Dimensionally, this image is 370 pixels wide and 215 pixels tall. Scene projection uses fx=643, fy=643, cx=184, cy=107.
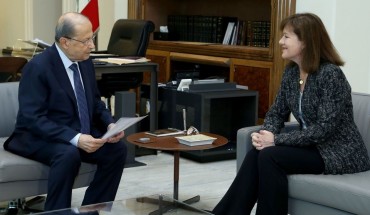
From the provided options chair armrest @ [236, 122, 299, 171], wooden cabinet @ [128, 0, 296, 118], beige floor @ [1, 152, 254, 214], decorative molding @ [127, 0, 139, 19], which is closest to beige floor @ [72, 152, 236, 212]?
beige floor @ [1, 152, 254, 214]

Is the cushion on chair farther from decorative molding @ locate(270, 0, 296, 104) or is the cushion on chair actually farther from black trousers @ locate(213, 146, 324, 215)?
decorative molding @ locate(270, 0, 296, 104)

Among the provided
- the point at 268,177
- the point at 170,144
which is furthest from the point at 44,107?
the point at 268,177

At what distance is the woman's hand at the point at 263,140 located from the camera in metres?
3.21

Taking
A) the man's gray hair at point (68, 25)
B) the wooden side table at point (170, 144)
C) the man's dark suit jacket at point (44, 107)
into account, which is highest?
the man's gray hair at point (68, 25)

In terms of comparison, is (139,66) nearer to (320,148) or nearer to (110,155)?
(110,155)

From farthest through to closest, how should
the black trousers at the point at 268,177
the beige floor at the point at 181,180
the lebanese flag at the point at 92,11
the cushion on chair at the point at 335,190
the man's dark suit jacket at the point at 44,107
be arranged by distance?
1. the lebanese flag at the point at 92,11
2. the beige floor at the point at 181,180
3. the man's dark suit jacket at the point at 44,107
4. the black trousers at the point at 268,177
5. the cushion on chair at the point at 335,190

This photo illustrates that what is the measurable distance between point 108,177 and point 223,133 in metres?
1.95

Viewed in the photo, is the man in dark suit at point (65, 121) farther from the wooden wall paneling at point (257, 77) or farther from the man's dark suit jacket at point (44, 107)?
the wooden wall paneling at point (257, 77)

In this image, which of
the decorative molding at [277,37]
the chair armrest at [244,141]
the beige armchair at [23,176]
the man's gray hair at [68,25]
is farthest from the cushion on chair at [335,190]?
the decorative molding at [277,37]

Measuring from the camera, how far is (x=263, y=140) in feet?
10.5

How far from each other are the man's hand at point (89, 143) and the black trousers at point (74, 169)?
0.04 metres

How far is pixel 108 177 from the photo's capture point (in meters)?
3.32

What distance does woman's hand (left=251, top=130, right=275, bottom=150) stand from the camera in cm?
321

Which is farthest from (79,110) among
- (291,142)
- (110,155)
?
(291,142)
